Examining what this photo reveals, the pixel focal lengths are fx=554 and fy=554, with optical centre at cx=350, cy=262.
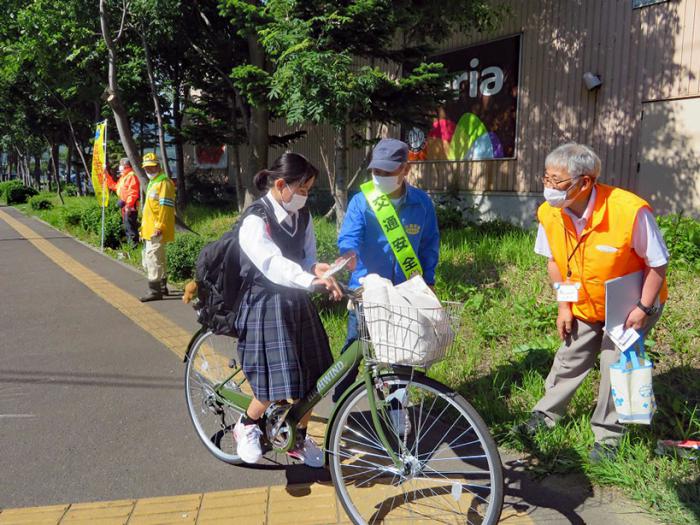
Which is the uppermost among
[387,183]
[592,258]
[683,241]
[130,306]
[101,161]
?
[101,161]

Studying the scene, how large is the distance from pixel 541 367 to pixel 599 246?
5.26ft

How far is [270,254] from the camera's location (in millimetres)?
2648

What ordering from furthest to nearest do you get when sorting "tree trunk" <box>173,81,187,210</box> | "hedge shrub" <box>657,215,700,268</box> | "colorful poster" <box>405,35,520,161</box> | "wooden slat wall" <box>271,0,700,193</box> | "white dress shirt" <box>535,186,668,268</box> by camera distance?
"tree trunk" <box>173,81,187,210</box>
"colorful poster" <box>405,35,520,161</box>
"wooden slat wall" <box>271,0,700,193</box>
"hedge shrub" <box>657,215,700,268</box>
"white dress shirt" <box>535,186,668,268</box>

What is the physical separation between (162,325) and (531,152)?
293 inches

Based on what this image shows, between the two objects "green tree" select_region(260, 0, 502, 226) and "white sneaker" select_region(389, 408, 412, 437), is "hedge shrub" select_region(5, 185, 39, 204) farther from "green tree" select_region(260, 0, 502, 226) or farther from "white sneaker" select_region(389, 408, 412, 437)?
"white sneaker" select_region(389, 408, 412, 437)

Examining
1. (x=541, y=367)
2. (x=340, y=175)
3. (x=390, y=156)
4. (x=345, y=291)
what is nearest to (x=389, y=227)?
(x=390, y=156)

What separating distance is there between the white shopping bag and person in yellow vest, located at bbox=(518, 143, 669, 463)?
0.15m

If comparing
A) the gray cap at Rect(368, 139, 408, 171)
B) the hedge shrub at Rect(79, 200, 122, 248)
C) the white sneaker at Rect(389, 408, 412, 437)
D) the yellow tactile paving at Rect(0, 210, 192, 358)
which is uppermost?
the gray cap at Rect(368, 139, 408, 171)

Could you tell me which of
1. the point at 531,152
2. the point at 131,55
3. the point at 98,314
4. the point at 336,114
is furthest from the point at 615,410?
the point at 131,55

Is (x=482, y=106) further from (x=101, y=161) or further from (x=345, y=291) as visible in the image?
(x=345, y=291)

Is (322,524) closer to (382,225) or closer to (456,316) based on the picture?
(456,316)

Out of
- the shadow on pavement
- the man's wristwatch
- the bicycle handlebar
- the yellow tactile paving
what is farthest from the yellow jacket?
the man's wristwatch

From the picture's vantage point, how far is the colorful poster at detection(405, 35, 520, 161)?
1066 centimetres

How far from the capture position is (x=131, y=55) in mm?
14305
